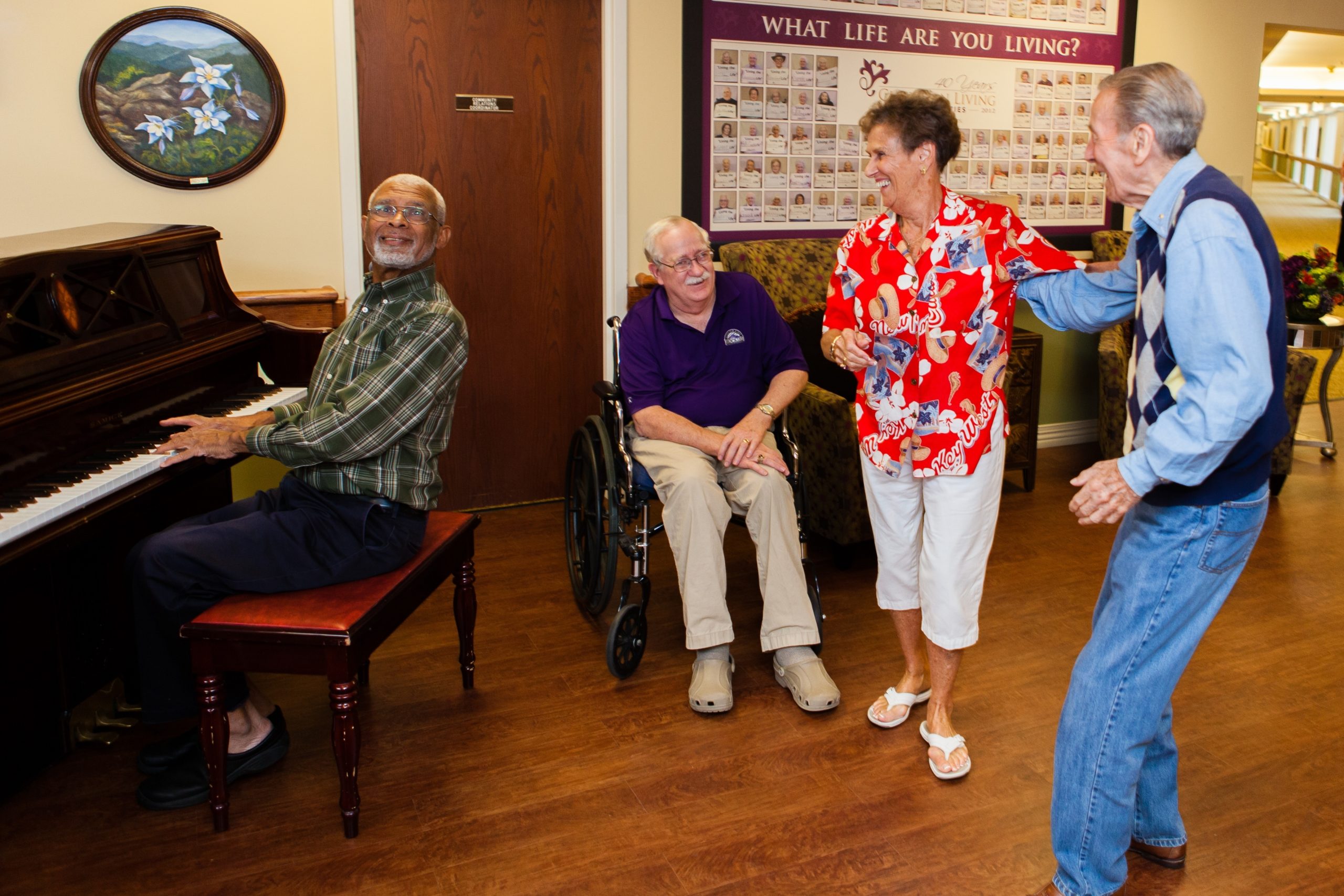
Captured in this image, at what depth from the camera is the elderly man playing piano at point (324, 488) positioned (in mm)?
2123

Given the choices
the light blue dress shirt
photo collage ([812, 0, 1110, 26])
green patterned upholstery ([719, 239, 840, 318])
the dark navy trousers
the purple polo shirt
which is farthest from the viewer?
photo collage ([812, 0, 1110, 26])

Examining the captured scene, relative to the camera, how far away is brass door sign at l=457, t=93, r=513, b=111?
12.6ft

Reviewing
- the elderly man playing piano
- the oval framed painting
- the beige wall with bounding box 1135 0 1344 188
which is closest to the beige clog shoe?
the elderly man playing piano

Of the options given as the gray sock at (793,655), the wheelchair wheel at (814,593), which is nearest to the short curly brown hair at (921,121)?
the wheelchair wheel at (814,593)

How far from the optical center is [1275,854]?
2.06 metres

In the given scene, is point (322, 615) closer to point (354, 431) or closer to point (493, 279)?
point (354, 431)

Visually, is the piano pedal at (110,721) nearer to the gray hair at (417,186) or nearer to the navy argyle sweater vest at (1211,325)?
the gray hair at (417,186)

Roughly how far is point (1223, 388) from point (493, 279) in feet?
9.73

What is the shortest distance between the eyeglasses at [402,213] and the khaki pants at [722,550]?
2.76ft

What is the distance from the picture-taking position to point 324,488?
2.29m

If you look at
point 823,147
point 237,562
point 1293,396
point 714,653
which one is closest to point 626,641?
point 714,653

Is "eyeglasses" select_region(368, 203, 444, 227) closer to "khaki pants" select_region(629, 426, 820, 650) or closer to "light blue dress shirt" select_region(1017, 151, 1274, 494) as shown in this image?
"khaki pants" select_region(629, 426, 820, 650)

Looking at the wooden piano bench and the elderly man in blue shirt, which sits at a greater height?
the elderly man in blue shirt

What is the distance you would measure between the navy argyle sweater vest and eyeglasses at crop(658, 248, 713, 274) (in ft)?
4.13
